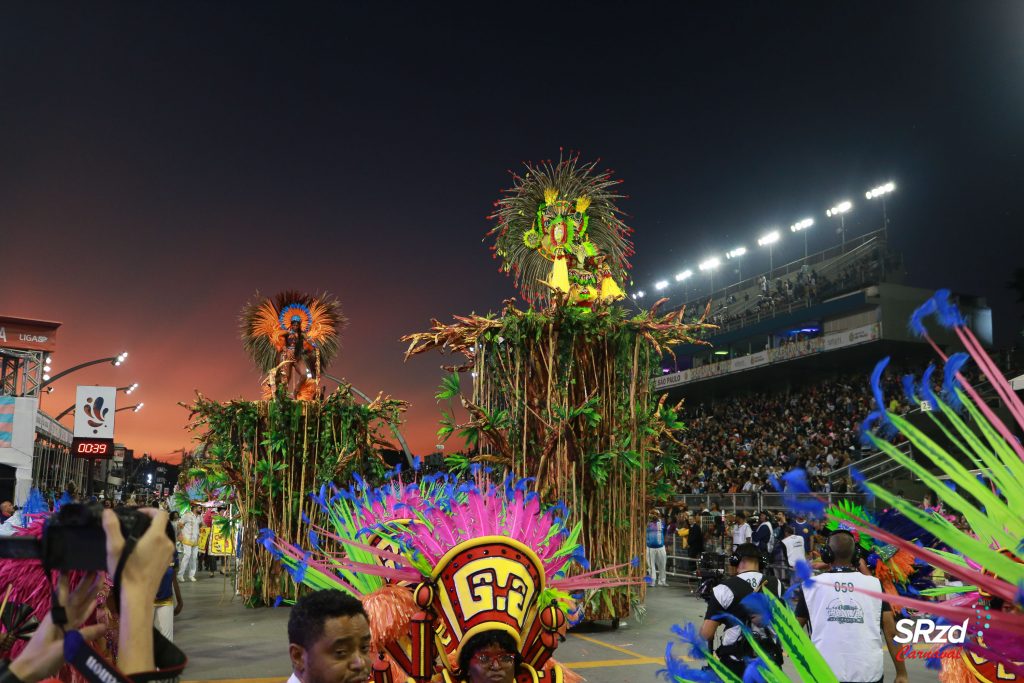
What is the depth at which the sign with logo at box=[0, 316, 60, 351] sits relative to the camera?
24.6 metres

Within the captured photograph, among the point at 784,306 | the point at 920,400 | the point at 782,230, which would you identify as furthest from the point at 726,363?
the point at 920,400

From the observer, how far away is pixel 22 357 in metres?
23.0

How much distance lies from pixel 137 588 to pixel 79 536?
5.4 inches

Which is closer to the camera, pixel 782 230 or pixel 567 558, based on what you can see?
pixel 567 558

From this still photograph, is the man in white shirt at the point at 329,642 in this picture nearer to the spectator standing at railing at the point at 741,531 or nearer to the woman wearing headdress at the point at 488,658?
the woman wearing headdress at the point at 488,658

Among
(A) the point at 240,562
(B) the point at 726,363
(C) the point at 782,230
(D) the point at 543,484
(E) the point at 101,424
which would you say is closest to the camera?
(D) the point at 543,484

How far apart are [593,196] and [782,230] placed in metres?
32.1

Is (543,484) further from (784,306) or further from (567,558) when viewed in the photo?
(784,306)

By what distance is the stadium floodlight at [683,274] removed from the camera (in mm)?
45938

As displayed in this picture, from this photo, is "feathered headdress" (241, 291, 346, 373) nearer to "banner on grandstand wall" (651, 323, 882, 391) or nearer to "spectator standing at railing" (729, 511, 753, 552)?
"spectator standing at railing" (729, 511, 753, 552)

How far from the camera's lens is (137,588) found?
1405 millimetres

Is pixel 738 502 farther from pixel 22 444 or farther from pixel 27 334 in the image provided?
pixel 27 334

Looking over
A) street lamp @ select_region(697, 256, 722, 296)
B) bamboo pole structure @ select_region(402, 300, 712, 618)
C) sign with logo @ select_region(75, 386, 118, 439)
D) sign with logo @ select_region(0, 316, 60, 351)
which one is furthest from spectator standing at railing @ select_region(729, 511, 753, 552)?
street lamp @ select_region(697, 256, 722, 296)

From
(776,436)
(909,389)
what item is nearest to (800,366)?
(776,436)
